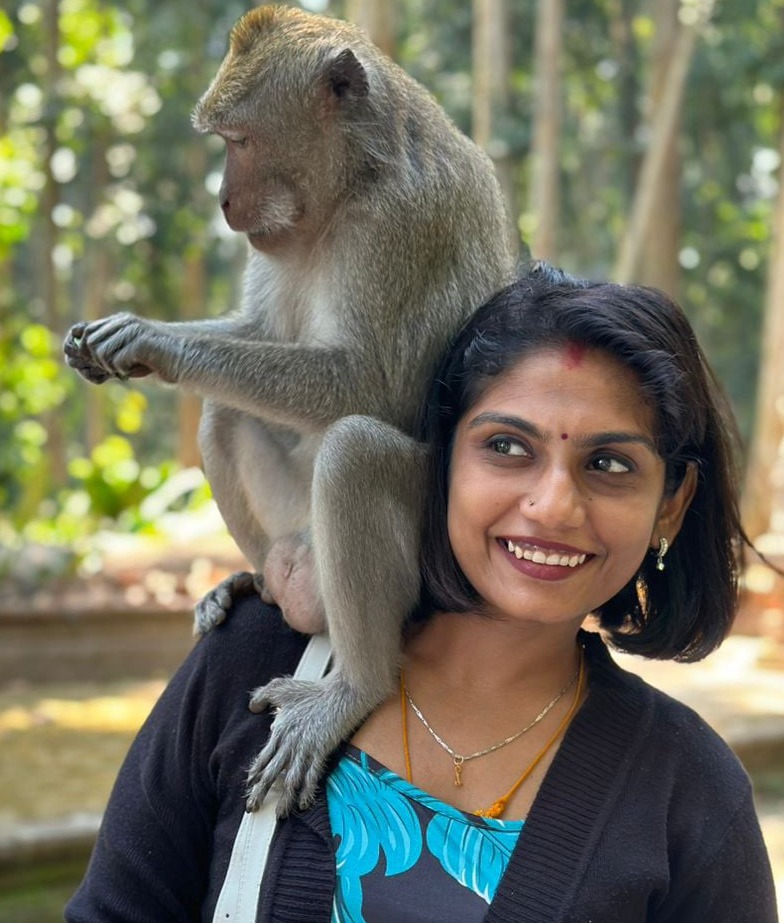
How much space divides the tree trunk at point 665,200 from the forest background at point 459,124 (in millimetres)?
29

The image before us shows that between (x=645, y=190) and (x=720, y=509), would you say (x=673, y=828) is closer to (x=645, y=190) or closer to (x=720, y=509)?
(x=720, y=509)

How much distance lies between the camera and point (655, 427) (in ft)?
6.01

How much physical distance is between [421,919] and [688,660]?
68 centimetres

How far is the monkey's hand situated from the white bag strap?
927 mm

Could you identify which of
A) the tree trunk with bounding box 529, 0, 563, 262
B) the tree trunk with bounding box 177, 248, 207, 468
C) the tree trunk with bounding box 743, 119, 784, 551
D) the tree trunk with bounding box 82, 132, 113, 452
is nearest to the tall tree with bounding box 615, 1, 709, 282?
the tree trunk with bounding box 529, 0, 563, 262

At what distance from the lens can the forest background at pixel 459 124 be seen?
10812mm

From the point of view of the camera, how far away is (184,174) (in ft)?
59.4

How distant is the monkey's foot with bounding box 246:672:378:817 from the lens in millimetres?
1827

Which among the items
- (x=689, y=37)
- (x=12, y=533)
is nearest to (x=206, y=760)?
(x=12, y=533)

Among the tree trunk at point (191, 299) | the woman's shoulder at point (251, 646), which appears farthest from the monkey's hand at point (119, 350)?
the tree trunk at point (191, 299)

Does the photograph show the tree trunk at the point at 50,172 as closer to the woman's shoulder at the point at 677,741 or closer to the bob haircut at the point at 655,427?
the bob haircut at the point at 655,427

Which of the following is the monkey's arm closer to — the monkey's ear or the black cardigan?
the monkey's ear

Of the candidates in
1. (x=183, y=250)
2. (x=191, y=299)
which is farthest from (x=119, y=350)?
(x=191, y=299)

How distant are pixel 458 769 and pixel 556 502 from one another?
0.44m
